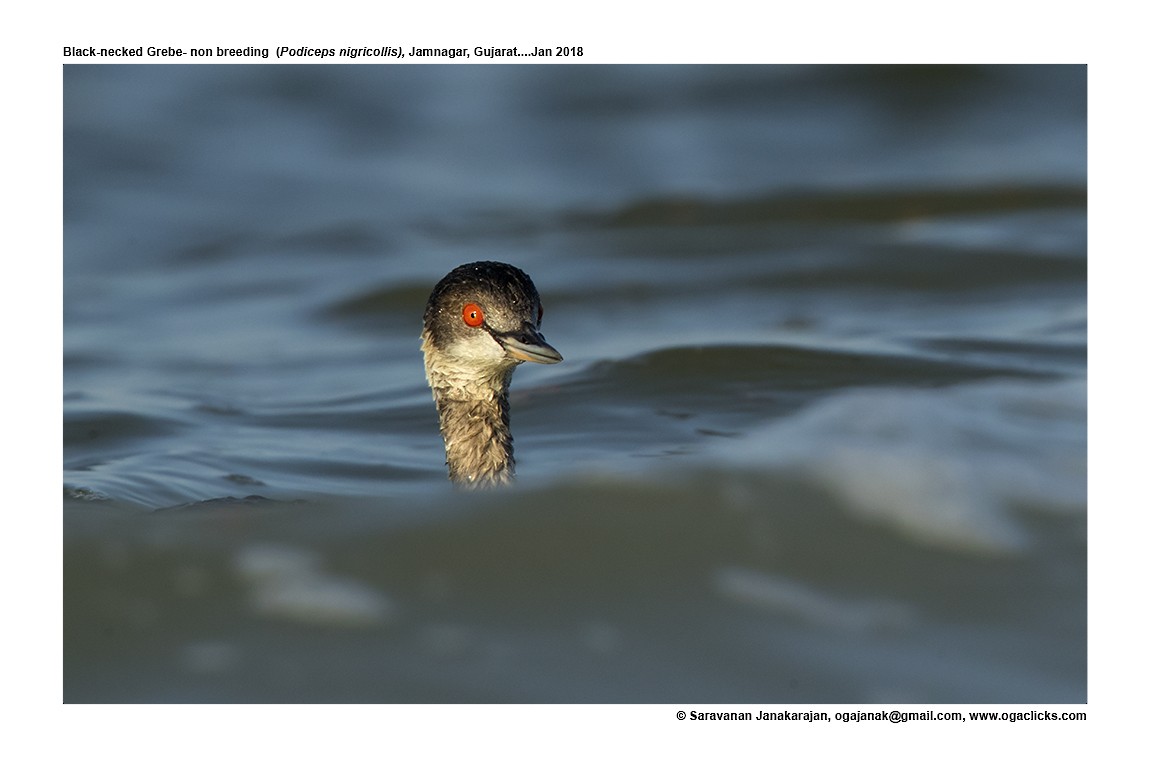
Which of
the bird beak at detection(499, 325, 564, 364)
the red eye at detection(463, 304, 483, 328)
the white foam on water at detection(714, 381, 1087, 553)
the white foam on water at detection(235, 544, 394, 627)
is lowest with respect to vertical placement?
the white foam on water at detection(235, 544, 394, 627)

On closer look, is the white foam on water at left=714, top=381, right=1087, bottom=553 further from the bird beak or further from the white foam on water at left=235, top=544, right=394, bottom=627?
the white foam on water at left=235, top=544, right=394, bottom=627

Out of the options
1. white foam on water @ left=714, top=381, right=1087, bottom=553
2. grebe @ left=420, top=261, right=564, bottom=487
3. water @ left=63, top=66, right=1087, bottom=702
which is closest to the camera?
water @ left=63, top=66, right=1087, bottom=702

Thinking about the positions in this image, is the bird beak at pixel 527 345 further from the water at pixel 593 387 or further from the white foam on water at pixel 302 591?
the white foam on water at pixel 302 591

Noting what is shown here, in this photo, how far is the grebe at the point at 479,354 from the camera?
6.85 m

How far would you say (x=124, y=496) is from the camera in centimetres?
733

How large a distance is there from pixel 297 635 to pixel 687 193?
9199 millimetres

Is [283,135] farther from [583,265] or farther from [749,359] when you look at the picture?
[749,359]

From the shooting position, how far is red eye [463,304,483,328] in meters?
6.89

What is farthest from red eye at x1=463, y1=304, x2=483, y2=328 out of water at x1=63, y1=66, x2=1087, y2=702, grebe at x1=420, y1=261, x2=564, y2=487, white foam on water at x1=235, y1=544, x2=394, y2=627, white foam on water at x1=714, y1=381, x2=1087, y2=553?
white foam on water at x1=235, y1=544, x2=394, y2=627

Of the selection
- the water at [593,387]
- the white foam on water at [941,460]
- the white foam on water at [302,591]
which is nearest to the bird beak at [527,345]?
the water at [593,387]

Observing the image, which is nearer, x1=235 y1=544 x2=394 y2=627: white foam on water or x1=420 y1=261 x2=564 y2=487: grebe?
x1=235 y1=544 x2=394 y2=627: white foam on water

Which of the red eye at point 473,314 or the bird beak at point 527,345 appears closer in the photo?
the bird beak at point 527,345

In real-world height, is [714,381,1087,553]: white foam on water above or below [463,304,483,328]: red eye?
below

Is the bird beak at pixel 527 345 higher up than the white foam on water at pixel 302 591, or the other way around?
the bird beak at pixel 527 345
